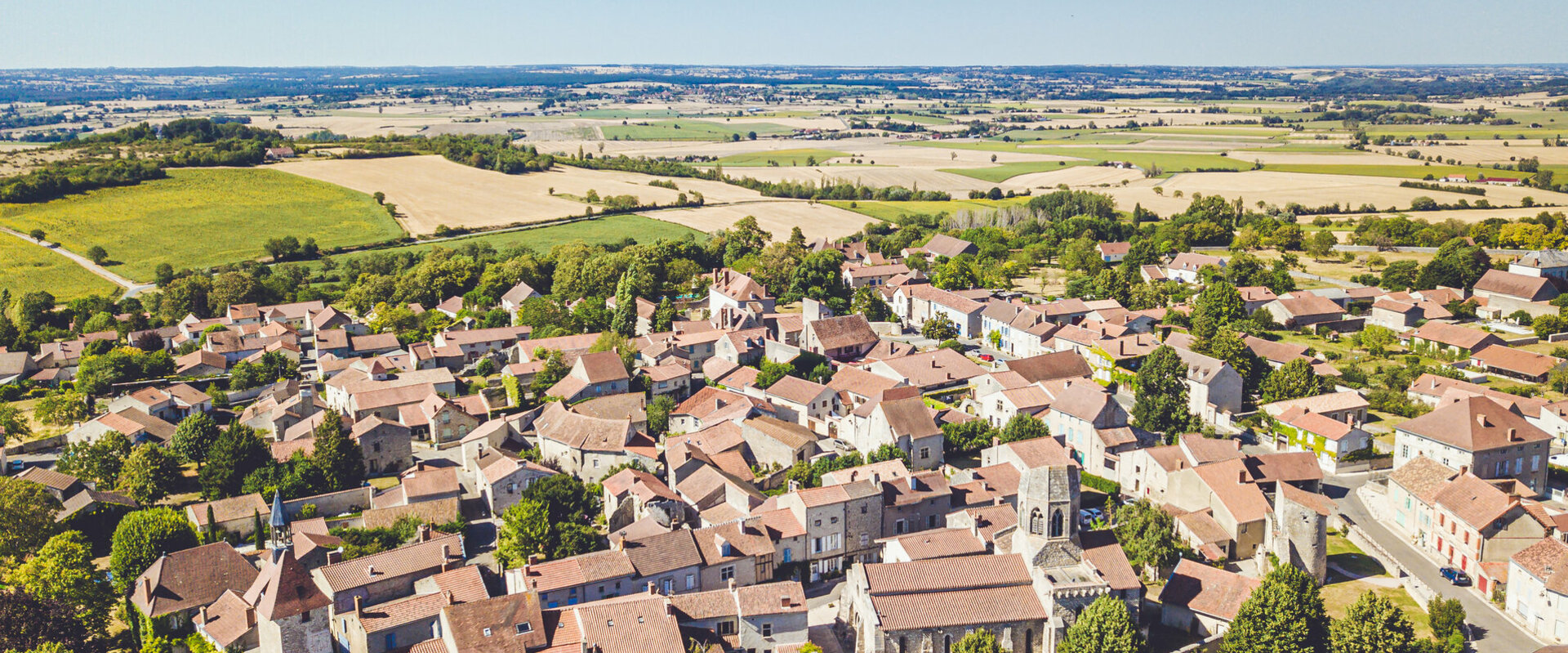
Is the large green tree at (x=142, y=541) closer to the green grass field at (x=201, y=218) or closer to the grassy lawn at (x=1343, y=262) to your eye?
the green grass field at (x=201, y=218)

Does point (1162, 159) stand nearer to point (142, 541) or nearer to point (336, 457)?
point (336, 457)

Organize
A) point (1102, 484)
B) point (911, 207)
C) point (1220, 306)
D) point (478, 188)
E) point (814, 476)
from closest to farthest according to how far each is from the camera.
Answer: point (814, 476), point (1102, 484), point (1220, 306), point (911, 207), point (478, 188)

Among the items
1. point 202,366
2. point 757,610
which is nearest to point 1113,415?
point 757,610

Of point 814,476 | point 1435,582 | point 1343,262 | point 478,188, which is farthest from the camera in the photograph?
point 478,188

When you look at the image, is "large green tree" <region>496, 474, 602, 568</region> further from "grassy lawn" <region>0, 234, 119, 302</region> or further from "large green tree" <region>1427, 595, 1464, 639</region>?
"grassy lawn" <region>0, 234, 119, 302</region>

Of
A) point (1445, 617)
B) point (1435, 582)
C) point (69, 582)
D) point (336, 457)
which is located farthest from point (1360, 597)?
point (69, 582)

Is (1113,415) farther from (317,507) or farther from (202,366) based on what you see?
(202,366)
